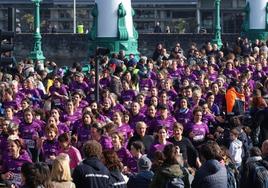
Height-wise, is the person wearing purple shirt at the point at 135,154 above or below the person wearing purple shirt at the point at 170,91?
below

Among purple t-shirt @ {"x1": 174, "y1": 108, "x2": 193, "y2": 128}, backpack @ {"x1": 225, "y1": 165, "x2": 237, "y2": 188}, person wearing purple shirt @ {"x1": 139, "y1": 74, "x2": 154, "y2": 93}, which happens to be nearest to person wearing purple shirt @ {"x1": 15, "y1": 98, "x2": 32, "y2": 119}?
purple t-shirt @ {"x1": 174, "y1": 108, "x2": 193, "y2": 128}

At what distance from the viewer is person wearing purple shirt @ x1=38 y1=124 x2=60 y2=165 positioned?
1540cm

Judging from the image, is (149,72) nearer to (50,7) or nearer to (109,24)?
→ (109,24)

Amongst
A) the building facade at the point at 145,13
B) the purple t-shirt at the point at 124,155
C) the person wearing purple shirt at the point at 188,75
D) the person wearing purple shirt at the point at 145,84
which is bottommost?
the purple t-shirt at the point at 124,155

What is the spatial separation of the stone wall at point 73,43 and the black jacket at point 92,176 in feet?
126

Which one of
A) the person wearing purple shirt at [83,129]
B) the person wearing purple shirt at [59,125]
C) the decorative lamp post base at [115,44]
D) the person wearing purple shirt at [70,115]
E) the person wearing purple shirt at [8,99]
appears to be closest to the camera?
the person wearing purple shirt at [59,125]

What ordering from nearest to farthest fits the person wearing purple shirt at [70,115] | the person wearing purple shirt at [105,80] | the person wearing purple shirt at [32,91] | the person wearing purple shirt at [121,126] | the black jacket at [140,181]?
the black jacket at [140,181] → the person wearing purple shirt at [121,126] → the person wearing purple shirt at [70,115] → the person wearing purple shirt at [32,91] → the person wearing purple shirt at [105,80]

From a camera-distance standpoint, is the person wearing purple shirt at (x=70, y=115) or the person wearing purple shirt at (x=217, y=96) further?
the person wearing purple shirt at (x=217, y=96)

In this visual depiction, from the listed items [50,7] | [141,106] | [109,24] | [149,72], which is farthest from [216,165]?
[50,7]

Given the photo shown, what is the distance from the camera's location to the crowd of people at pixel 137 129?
495 inches

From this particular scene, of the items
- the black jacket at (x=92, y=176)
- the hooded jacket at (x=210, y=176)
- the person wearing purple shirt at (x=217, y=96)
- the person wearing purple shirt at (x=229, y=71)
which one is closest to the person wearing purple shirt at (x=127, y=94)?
the person wearing purple shirt at (x=217, y=96)

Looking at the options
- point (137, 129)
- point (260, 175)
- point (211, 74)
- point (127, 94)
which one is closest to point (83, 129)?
point (137, 129)

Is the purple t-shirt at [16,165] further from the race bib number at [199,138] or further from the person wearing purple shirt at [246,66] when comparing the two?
the person wearing purple shirt at [246,66]

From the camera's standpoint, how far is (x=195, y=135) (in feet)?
55.6
